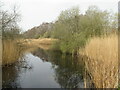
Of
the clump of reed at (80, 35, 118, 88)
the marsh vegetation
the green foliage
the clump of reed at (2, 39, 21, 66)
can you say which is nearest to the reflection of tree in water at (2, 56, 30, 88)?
the marsh vegetation

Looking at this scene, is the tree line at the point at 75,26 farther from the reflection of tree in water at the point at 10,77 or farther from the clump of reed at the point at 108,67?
the clump of reed at the point at 108,67

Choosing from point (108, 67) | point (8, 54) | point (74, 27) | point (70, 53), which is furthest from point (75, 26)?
point (108, 67)

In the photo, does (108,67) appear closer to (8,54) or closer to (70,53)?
(8,54)

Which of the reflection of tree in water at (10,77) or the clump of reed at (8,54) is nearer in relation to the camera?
the reflection of tree in water at (10,77)

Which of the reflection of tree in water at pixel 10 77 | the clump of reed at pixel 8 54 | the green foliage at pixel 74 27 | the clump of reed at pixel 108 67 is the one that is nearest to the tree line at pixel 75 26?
the green foliage at pixel 74 27

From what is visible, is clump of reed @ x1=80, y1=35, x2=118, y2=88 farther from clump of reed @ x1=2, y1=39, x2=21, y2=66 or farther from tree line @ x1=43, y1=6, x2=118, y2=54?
tree line @ x1=43, y1=6, x2=118, y2=54

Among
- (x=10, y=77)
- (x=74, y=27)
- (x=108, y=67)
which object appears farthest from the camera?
(x=74, y=27)

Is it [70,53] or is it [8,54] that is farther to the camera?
[70,53]

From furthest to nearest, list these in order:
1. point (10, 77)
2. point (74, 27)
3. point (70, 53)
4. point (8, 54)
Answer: point (74, 27) → point (70, 53) → point (8, 54) → point (10, 77)

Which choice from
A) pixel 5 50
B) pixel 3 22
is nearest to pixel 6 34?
pixel 3 22

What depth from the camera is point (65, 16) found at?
17.3 metres

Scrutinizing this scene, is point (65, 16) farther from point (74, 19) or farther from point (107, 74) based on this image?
point (107, 74)

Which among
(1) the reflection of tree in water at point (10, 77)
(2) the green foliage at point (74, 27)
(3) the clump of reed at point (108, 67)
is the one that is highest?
(2) the green foliage at point (74, 27)

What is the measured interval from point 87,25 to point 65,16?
2638 millimetres
